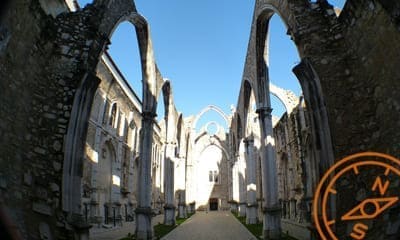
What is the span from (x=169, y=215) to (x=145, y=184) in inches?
253

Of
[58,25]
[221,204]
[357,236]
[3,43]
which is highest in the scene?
[58,25]

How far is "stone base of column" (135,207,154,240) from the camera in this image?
9953 mm

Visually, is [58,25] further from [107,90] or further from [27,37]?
[107,90]

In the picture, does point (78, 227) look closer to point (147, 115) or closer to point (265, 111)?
point (147, 115)

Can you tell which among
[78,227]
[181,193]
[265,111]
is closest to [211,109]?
[181,193]

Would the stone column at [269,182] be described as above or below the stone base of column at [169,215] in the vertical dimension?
above

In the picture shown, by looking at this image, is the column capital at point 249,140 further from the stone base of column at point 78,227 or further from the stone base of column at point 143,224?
the stone base of column at point 78,227

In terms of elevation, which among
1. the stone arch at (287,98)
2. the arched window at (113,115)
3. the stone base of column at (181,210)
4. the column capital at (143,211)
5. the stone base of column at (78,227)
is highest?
the stone arch at (287,98)

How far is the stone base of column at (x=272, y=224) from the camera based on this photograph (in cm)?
1000

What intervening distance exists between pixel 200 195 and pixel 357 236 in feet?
125

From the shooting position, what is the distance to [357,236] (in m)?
4.44

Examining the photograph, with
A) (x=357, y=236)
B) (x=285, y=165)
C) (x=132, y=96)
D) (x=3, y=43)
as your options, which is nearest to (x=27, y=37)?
(x=3, y=43)

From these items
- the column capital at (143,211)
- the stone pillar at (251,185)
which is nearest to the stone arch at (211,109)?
the stone pillar at (251,185)

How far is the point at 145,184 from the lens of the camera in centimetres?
1088
